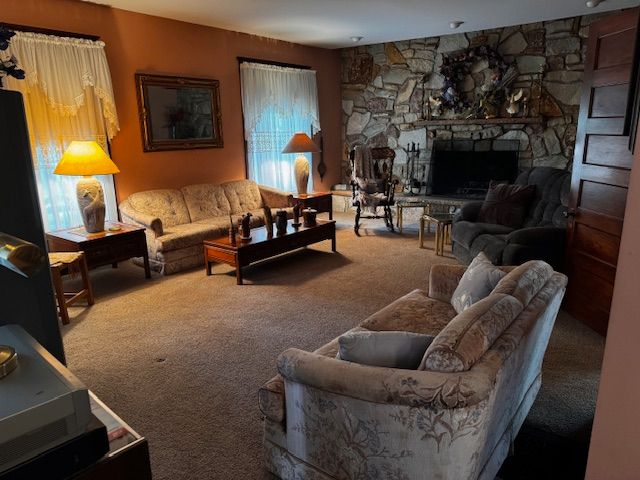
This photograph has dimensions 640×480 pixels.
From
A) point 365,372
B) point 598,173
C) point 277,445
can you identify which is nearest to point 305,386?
point 365,372

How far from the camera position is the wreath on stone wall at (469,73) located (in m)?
5.86

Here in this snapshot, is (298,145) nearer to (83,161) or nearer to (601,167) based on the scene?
(83,161)

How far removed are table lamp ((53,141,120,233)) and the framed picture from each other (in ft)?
3.24

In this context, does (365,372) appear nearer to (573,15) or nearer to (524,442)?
(524,442)

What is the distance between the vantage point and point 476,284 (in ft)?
7.28

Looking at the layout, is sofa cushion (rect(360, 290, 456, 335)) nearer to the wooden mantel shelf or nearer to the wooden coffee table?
the wooden coffee table

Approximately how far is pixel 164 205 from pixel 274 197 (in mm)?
1531

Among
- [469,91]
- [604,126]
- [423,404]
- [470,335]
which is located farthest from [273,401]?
[469,91]

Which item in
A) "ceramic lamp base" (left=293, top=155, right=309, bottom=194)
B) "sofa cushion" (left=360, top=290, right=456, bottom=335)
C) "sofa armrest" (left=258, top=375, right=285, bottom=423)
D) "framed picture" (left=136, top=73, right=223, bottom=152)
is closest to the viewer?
"sofa armrest" (left=258, top=375, right=285, bottom=423)

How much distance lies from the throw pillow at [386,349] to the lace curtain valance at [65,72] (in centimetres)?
385

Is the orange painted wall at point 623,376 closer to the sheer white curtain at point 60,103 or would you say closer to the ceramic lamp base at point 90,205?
the ceramic lamp base at point 90,205

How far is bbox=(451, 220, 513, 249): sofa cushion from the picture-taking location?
420 cm

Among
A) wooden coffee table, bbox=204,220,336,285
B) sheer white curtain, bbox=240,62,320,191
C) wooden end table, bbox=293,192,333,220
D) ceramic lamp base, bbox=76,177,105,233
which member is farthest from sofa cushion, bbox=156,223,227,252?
sheer white curtain, bbox=240,62,320,191

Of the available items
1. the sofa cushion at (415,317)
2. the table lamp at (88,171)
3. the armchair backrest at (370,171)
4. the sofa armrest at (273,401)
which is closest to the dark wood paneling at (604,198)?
the sofa cushion at (415,317)
